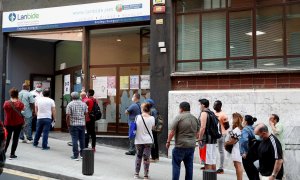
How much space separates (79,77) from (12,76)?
275 centimetres

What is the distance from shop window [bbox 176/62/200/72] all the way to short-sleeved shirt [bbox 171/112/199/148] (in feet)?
15.0

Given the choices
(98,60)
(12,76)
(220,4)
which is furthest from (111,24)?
(12,76)

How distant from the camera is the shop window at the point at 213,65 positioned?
1262cm

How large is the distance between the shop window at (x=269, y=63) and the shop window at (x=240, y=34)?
378 millimetres

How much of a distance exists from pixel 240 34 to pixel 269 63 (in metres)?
1.21

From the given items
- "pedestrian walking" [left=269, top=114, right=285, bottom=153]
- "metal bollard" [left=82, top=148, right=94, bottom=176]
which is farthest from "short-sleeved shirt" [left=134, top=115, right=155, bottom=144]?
"pedestrian walking" [left=269, top=114, right=285, bottom=153]

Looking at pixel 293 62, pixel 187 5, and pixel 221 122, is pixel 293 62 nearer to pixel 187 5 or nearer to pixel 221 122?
pixel 221 122

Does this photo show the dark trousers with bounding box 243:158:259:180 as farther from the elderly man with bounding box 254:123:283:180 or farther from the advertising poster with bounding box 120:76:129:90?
the advertising poster with bounding box 120:76:129:90

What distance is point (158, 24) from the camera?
13.3m

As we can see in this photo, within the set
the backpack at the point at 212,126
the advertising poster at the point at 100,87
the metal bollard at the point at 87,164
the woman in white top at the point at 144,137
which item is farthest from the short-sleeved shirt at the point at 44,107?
the backpack at the point at 212,126

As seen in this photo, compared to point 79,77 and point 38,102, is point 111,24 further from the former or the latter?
point 38,102

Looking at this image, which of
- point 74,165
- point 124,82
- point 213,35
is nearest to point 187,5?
point 213,35

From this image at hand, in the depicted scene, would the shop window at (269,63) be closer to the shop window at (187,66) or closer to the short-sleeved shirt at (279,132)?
the shop window at (187,66)

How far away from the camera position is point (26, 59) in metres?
17.2
